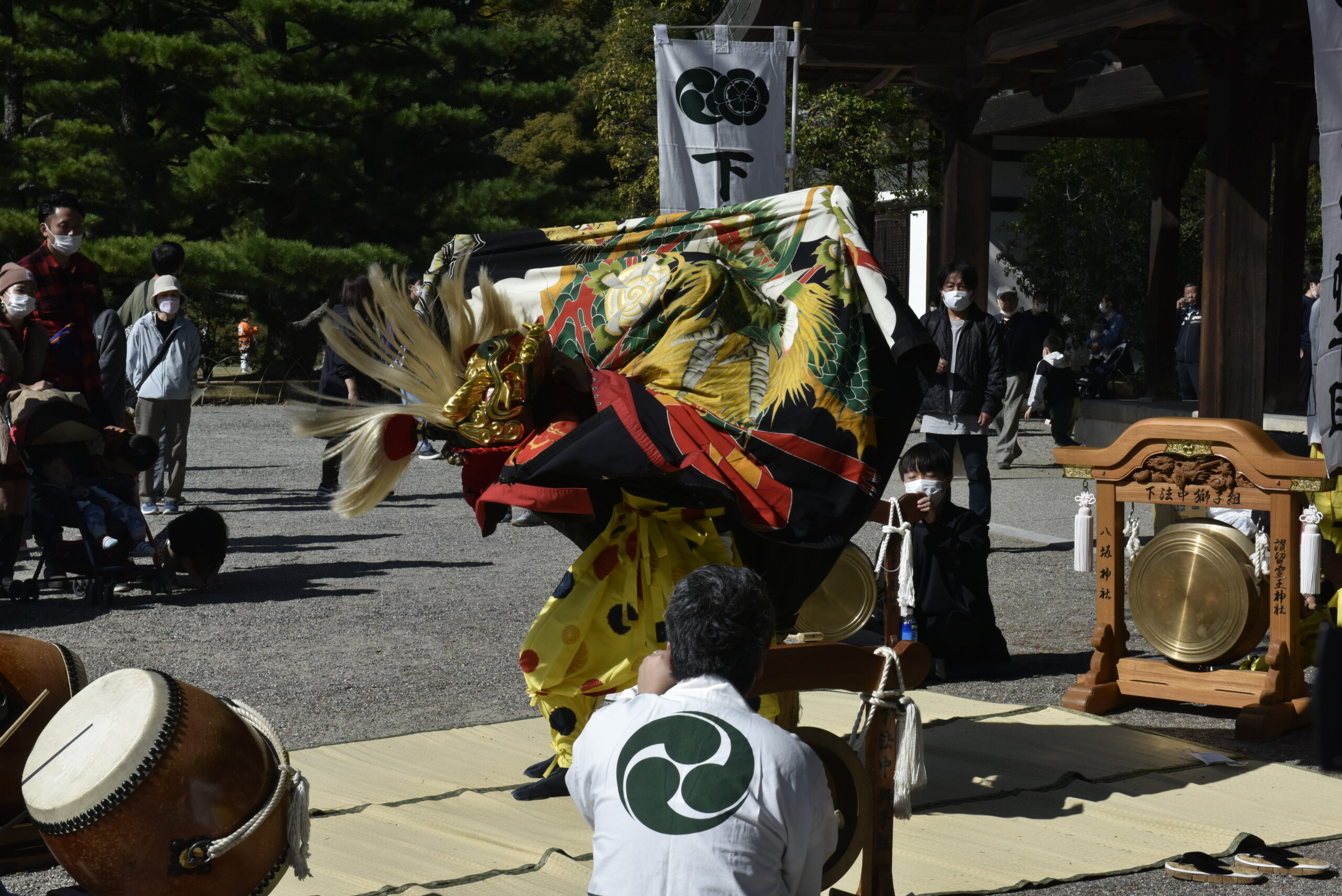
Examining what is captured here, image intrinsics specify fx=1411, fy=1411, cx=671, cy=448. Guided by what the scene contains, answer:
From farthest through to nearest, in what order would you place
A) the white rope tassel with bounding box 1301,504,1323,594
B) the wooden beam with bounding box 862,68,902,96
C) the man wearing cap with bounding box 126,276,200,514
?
the wooden beam with bounding box 862,68,902,96 → the man wearing cap with bounding box 126,276,200,514 → the white rope tassel with bounding box 1301,504,1323,594

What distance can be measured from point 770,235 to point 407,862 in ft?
6.63

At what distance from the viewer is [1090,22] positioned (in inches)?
351

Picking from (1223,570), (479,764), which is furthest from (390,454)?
(1223,570)

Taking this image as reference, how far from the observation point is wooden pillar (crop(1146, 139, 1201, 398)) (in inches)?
539

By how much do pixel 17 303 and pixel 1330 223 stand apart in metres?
5.29

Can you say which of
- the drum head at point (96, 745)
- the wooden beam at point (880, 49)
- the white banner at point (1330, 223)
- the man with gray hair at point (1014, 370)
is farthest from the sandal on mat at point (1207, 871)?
the man with gray hair at point (1014, 370)

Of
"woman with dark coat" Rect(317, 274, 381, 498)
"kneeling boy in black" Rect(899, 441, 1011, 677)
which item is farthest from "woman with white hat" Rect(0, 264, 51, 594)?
"kneeling boy in black" Rect(899, 441, 1011, 677)

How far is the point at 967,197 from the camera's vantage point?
1166 centimetres

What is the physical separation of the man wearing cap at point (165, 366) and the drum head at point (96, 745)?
638 centimetres

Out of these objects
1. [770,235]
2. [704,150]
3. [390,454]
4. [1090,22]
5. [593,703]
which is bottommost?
[593,703]

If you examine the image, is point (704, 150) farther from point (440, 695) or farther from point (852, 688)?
point (852, 688)

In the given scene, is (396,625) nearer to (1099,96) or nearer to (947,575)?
(947,575)

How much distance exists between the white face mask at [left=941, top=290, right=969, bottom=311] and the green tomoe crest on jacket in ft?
19.8

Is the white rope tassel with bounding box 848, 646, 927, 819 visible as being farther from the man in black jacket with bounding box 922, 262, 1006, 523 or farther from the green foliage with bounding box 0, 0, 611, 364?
the green foliage with bounding box 0, 0, 611, 364
